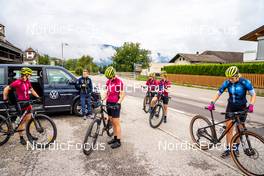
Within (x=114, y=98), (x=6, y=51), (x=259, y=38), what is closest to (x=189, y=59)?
(x=259, y=38)

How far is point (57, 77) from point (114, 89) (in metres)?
3.62

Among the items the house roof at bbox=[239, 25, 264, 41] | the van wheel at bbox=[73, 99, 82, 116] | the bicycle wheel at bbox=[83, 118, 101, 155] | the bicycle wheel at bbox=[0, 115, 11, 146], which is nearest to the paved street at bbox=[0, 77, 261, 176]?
the bicycle wheel at bbox=[83, 118, 101, 155]

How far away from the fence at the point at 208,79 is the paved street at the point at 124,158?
53.4 feet

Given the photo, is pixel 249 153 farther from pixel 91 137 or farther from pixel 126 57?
pixel 126 57

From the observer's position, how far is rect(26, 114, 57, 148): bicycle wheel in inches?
196

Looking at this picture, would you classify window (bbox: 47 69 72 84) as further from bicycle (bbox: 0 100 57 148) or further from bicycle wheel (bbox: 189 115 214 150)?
bicycle wheel (bbox: 189 115 214 150)

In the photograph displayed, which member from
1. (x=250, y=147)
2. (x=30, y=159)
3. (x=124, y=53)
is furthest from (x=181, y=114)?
(x=124, y=53)

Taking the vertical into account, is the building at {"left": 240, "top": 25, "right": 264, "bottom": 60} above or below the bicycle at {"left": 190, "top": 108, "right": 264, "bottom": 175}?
above

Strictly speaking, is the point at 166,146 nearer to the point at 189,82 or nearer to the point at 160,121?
the point at 160,121

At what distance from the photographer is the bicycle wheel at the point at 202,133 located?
4902mm

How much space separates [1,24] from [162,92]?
106 feet

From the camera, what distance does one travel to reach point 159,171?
3852 mm

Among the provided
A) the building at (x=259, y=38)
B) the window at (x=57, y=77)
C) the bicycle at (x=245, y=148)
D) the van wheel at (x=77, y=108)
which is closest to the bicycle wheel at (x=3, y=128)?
the window at (x=57, y=77)

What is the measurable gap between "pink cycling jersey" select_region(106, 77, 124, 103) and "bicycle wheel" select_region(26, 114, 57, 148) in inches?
58.8
